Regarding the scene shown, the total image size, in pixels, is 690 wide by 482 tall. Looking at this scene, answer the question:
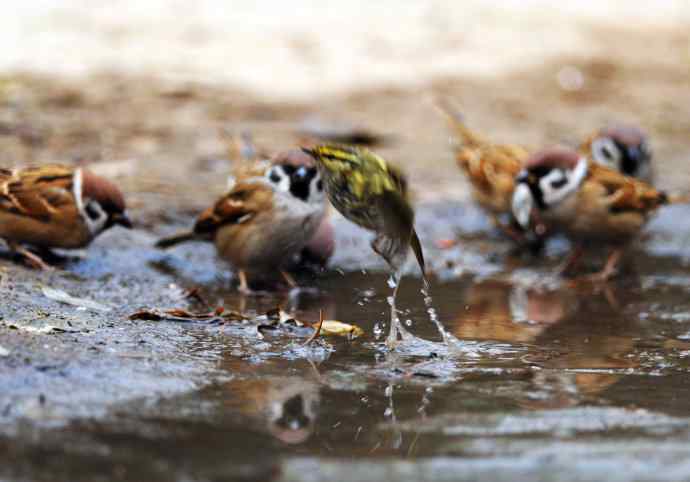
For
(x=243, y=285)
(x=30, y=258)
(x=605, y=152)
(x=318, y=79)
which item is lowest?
(x=243, y=285)

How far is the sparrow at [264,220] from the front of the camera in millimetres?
6125

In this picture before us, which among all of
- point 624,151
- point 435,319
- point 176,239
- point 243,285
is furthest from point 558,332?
point 624,151

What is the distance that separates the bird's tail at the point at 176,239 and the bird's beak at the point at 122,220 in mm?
219

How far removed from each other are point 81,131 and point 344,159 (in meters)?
4.82

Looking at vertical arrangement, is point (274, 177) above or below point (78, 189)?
above

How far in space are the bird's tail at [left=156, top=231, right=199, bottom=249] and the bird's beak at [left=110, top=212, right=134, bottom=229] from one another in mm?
219

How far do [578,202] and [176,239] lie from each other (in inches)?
103

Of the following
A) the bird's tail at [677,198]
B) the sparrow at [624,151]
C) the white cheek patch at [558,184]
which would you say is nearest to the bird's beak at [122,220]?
the white cheek patch at [558,184]

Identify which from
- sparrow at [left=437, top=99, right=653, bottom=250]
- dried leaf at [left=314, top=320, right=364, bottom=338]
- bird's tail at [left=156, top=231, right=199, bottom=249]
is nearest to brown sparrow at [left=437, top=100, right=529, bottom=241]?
sparrow at [left=437, top=99, right=653, bottom=250]

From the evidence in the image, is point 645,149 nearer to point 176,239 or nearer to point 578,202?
point 578,202

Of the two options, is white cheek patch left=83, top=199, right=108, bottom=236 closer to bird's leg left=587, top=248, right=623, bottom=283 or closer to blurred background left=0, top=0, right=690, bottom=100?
bird's leg left=587, top=248, right=623, bottom=283

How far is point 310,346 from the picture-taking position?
4.50 metres

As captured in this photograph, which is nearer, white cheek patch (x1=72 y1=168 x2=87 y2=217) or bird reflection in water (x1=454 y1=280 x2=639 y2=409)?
bird reflection in water (x1=454 y1=280 x2=639 y2=409)

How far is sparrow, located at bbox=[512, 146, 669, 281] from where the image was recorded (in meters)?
7.11
